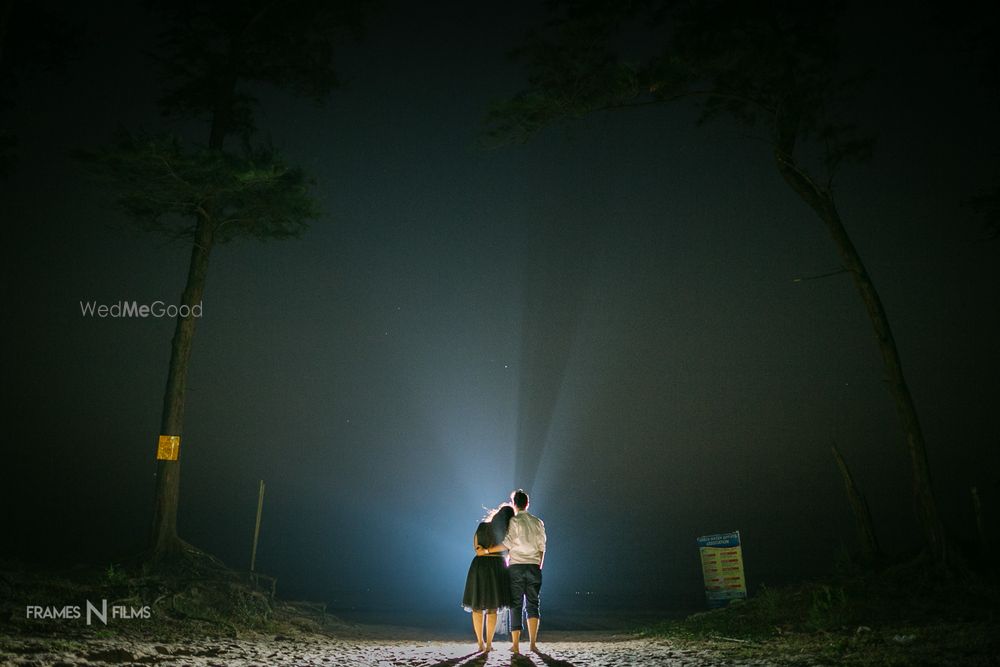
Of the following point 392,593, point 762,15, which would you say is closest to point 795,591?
point 762,15

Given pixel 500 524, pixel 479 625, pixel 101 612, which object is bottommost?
pixel 479 625

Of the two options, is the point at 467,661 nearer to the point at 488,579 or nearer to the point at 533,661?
the point at 533,661

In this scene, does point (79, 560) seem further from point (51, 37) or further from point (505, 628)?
point (51, 37)

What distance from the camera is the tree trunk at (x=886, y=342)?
10195mm

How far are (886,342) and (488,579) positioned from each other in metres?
7.61

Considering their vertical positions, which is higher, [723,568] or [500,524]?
[500,524]

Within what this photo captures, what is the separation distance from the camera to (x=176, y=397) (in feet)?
38.9

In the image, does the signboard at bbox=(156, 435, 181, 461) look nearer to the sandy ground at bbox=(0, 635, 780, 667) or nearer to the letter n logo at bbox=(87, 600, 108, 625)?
the letter n logo at bbox=(87, 600, 108, 625)

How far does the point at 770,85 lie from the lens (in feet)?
40.9

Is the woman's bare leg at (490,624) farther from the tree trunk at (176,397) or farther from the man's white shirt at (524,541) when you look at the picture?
the tree trunk at (176,397)

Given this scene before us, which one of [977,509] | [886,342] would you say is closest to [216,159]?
[886,342]

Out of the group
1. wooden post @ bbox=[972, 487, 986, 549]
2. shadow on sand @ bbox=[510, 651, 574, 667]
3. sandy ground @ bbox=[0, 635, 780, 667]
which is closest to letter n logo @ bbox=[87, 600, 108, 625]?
sandy ground @ bbox=[0, 635, 780, 667]

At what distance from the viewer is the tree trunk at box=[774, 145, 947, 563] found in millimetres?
10195

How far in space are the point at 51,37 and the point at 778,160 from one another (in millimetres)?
14361
